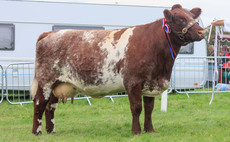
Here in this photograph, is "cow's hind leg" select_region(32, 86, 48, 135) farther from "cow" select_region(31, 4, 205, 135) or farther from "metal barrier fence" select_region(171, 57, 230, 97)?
"metal barrier fence" select_region(171, 57, 230, 97)

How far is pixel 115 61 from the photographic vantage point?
5992mm

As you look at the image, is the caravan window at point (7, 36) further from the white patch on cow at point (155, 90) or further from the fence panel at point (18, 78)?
the white patch on cow at point (155, 90)

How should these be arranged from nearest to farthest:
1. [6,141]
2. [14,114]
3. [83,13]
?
[6,141] < [14,114] < [83,13]

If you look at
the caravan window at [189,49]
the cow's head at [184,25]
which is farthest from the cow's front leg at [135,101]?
the caravan window at [189,49]

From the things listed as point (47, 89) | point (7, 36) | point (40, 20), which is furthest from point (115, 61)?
point (7, 36)

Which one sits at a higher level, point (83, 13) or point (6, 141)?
point (83, 13)

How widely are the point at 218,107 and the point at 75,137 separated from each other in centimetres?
567

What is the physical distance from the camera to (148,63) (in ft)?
18.9

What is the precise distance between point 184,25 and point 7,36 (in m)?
8.31

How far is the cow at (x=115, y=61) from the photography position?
5.78 m

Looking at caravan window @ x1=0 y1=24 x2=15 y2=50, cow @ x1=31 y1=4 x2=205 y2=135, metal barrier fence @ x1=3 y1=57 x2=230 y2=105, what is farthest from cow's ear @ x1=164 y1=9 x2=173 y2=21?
caravan window @ x1=0 y1=24 x2=15 y2=50

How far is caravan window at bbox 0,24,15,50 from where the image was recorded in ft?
40.1

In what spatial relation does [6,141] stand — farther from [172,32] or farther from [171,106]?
[171,106]

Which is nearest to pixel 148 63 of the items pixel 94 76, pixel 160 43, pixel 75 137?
pixel 160 43
